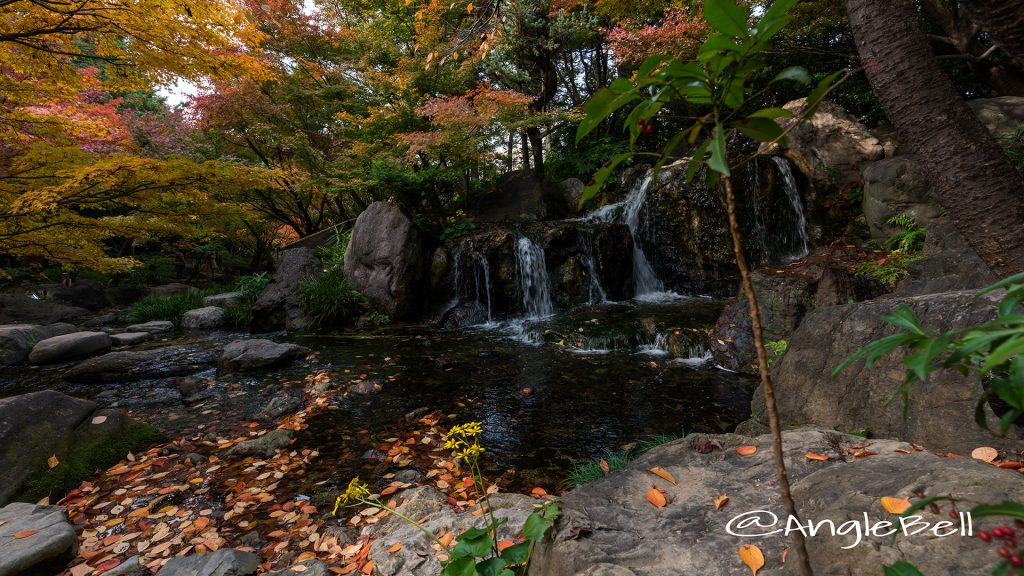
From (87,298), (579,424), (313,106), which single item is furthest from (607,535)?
(87,298)

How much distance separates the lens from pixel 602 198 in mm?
12383

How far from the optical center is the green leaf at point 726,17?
0.83 m

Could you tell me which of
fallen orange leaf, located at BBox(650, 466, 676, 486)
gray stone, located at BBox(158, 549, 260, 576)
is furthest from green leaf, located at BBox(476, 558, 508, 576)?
gray stone, located at BBox(158, 549, 260, 576)

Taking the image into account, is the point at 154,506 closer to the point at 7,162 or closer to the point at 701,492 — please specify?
the point at 701,492

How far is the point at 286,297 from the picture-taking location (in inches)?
420

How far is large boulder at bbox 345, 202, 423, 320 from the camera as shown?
32.9 ft

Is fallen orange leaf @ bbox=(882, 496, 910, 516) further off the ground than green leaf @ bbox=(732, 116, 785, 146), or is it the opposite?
green leaf @ bbox=(732, 116, 785, 146)

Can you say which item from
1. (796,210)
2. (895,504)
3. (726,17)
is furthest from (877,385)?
(796,210)

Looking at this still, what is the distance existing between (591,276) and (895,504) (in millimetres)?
9037

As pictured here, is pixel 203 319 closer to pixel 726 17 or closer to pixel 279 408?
pixel 279 408

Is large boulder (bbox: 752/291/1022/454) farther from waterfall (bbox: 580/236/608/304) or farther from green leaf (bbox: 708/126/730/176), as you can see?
waterfall (bbox: 580/236/608/304)

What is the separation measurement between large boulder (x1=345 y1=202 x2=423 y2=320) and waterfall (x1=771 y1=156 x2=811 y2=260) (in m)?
8.07

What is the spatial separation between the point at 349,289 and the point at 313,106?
6.22 metres

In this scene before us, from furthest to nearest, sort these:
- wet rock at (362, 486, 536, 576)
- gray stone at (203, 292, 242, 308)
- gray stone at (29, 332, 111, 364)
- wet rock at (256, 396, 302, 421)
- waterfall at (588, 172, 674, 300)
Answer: gray stone at (203, 292, 242, 308) < waterfall at (588, 172, 674, 300) < gray stone at (29, 332, 111, 364) < wet rock at (256, 396, 302, 421) < wet rock at (362, 486, 536, 576)
